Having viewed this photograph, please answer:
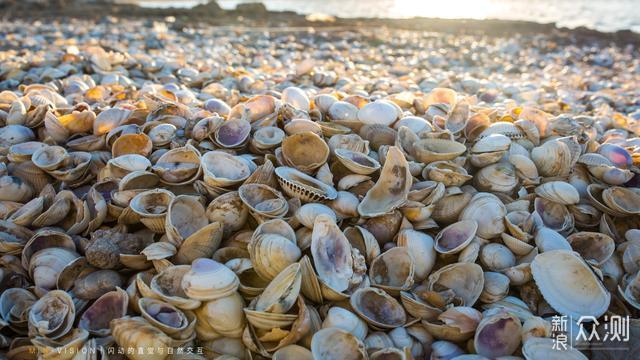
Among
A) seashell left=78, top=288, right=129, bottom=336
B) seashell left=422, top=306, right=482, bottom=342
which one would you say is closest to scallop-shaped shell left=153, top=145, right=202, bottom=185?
seashell left=78, top=288, right=129, bottom=336

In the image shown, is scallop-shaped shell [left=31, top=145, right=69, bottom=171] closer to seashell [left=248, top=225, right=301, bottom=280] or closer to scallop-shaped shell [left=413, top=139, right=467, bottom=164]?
seashell [left=248, top=225, right=301, bottom=280]

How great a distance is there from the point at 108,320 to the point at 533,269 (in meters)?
1.83

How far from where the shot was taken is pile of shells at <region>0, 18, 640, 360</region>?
6.23ft

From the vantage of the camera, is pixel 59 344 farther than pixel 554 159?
No

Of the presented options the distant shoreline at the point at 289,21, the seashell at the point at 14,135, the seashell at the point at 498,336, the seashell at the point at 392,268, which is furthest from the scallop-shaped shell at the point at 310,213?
the distant shoreline at the point at 289,21

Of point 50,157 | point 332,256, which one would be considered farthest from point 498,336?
point 50,157

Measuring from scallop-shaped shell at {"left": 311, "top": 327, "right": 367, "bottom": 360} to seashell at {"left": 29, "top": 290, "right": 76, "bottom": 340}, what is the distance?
3.19ft

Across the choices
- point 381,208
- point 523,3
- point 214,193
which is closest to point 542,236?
point 381,208

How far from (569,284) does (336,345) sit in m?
1.08

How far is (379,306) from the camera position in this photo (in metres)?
2.03

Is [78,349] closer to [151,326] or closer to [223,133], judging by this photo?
[151,326]

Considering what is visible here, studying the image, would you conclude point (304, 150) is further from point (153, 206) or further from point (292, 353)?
point (292, 353)

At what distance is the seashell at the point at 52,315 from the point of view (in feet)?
6.05

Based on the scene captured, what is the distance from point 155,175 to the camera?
249 cm
